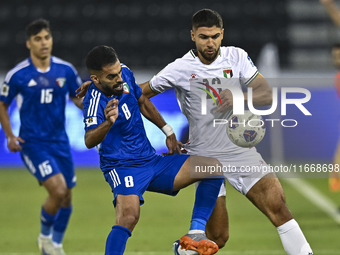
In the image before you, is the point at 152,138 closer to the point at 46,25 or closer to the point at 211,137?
the point at 46,25

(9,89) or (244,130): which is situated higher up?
(9,89)

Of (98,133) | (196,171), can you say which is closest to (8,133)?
(98,133)

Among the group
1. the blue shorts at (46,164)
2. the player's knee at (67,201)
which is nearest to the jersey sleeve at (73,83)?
the blue shorts at (46,164)

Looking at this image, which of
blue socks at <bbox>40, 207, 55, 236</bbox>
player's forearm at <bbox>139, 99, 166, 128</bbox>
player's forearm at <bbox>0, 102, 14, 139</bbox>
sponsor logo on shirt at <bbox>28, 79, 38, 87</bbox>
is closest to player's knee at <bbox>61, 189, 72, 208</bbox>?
blue socks at <bbox>40, 207, 55, 236</bbox>

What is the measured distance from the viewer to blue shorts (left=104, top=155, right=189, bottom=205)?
4.32 meters

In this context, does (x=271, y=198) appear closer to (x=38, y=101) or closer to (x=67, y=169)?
(x=67, y=169)

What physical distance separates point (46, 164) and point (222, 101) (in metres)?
2.42

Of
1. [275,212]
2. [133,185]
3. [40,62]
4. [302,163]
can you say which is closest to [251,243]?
[275,212]

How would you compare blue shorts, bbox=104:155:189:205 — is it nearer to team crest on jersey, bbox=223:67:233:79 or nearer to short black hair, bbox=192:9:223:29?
team crest on jersey, bbox=223:67:233:79

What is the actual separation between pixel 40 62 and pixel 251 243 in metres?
3.13

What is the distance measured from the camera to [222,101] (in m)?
4.56

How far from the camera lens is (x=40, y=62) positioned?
664 centimetres

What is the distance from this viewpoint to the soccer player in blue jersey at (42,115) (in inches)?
245

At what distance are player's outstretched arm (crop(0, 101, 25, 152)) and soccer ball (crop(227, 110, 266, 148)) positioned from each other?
2.59 metres
